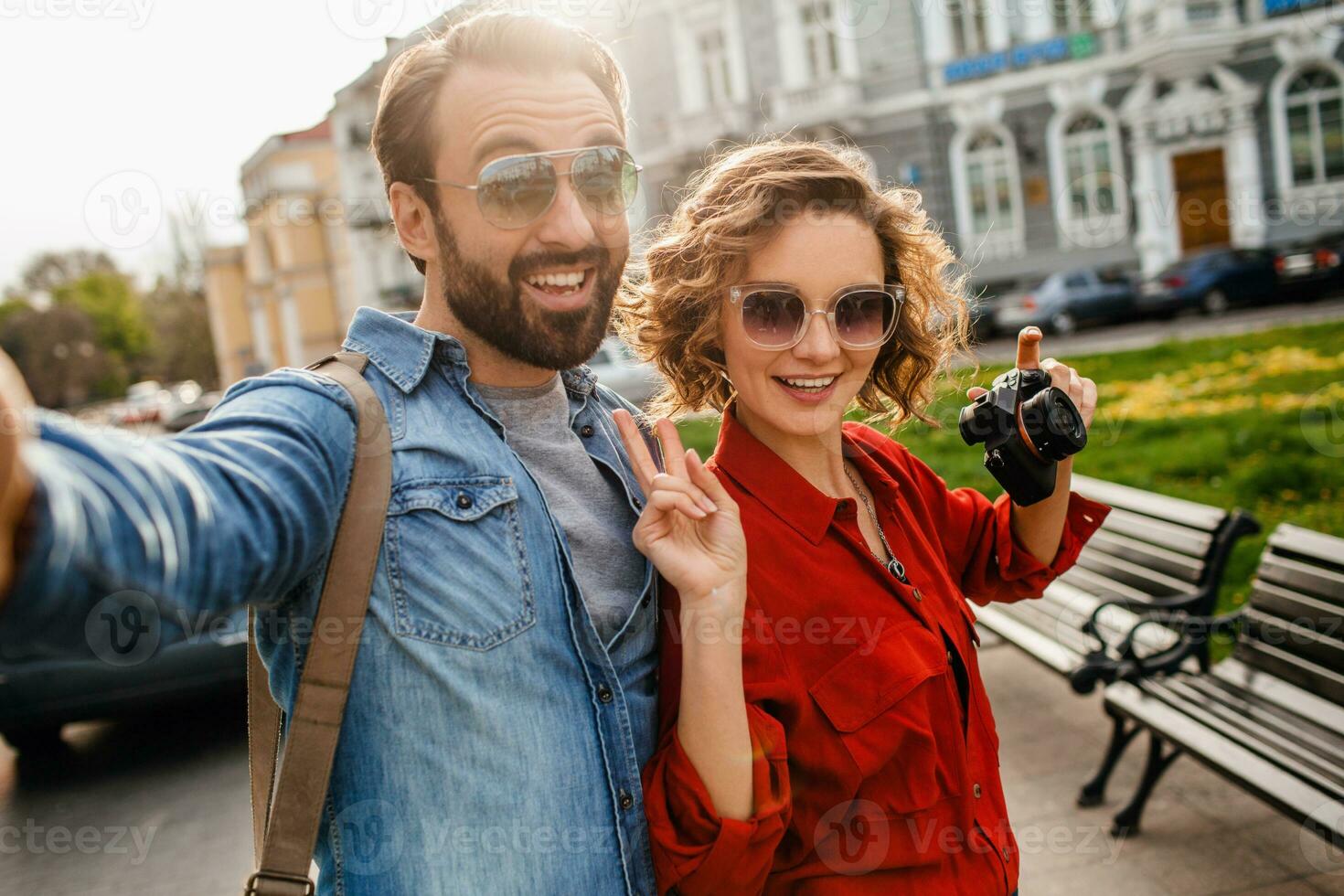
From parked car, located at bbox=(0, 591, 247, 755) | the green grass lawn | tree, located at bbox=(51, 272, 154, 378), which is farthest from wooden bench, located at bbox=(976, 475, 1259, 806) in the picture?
tree, located at bbox=(51, 272, 154, 378)

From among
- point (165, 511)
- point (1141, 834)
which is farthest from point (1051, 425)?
point (1141, 834)

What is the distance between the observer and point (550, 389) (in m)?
1.87

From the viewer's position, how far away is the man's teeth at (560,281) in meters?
1.72

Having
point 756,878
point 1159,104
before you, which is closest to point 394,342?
point 756,878

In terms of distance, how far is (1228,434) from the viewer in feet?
25.6

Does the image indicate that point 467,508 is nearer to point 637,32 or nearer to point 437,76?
point 437,76

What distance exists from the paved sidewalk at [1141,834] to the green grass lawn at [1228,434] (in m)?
1.34

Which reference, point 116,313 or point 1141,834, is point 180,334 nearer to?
point 116,313

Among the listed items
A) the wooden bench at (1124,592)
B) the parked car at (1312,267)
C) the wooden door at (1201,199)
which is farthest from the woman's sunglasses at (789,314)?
the wooden door at (1201,199)

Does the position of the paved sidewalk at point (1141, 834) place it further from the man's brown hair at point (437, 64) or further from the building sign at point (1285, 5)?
the building sign at point (1285, 5)

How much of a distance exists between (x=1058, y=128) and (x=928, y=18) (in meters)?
4.04

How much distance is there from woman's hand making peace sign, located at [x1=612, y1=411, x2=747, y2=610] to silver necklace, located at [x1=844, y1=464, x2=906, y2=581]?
1.22ft

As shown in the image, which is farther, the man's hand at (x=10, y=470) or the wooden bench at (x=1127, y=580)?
the wooden bench at (x=1127, y=580)

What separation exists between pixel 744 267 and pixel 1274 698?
2544mm
